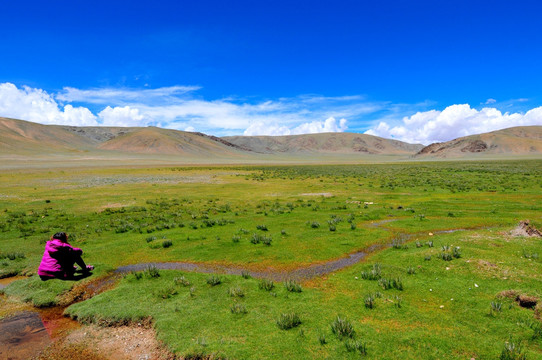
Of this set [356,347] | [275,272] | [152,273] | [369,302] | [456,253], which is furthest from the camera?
[275,272]

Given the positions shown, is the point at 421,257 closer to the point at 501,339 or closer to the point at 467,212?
the point at 501,339

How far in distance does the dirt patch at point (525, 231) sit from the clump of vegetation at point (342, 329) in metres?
12.5

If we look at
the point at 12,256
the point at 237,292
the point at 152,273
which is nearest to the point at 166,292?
the point at 152,273

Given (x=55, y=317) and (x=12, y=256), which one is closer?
(x=55, y=317)

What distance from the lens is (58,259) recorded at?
32.5 feet

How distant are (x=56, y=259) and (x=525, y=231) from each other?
20.4 m

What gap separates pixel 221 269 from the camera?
11250 mm

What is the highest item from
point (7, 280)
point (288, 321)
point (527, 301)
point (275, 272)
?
point (527, 301)

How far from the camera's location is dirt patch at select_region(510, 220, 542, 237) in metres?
13.5

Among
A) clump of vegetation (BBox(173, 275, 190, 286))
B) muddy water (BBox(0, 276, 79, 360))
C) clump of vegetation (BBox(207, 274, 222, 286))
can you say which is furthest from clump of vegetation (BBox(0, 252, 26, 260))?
clump of vegetation (BBox(207, 274, 222, 286))

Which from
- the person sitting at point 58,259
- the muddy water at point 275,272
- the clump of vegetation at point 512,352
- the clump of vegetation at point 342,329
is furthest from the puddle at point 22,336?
the clump of vegetation at point 512,352

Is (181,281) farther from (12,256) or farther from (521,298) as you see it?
(521,298)

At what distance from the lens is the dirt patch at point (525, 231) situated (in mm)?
13453

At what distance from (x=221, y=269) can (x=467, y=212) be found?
61.8ft
